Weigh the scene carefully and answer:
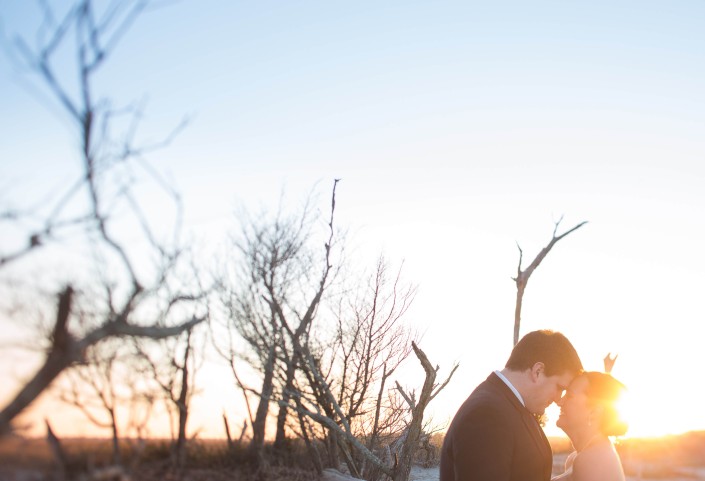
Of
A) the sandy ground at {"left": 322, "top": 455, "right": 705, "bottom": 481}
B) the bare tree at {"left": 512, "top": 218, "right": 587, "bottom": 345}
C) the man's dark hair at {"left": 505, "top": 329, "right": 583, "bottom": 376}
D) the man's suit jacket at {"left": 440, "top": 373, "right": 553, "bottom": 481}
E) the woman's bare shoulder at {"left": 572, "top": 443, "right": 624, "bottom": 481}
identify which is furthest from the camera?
the sandy ground at {"left": 322, "top": 455, "right": 705, "bottom": 481}

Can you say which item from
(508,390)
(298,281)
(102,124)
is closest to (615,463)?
(508,390)

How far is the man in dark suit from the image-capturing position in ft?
14.0

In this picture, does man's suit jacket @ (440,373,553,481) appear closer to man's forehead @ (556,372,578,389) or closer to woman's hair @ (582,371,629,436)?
man's forehead @ (556,372,578,389)

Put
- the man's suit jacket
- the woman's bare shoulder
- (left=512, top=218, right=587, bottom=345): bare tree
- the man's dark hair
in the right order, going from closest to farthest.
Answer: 1. the man's suit jacket
2. the man's dark hair
3. the woman's bare shoulder
4. (left=512, top=218, right=587, bottom=345): bare tree

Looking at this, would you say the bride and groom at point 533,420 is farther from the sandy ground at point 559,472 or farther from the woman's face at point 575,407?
the sandy ground at point 559,472

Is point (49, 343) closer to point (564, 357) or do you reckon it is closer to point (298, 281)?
point (564, 357)

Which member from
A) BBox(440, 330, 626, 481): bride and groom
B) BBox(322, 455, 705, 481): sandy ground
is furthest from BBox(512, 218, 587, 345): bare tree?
BBox(322, 455, 705, 481): sandy ground

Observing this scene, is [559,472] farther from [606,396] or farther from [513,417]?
[513,417]

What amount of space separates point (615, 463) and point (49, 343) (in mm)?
4427

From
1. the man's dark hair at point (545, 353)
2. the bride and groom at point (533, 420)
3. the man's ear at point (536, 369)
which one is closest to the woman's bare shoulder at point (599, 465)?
the bride and groom at point (533, 420)

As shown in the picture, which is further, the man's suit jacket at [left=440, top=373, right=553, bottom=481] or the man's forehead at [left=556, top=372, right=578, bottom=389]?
the man's forehead at [left=556, top=372, right=578, bottom=389]

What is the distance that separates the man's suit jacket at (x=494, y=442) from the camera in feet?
13.9

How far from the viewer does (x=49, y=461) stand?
8.38ft

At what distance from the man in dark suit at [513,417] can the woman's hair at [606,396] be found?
0.20 meters
